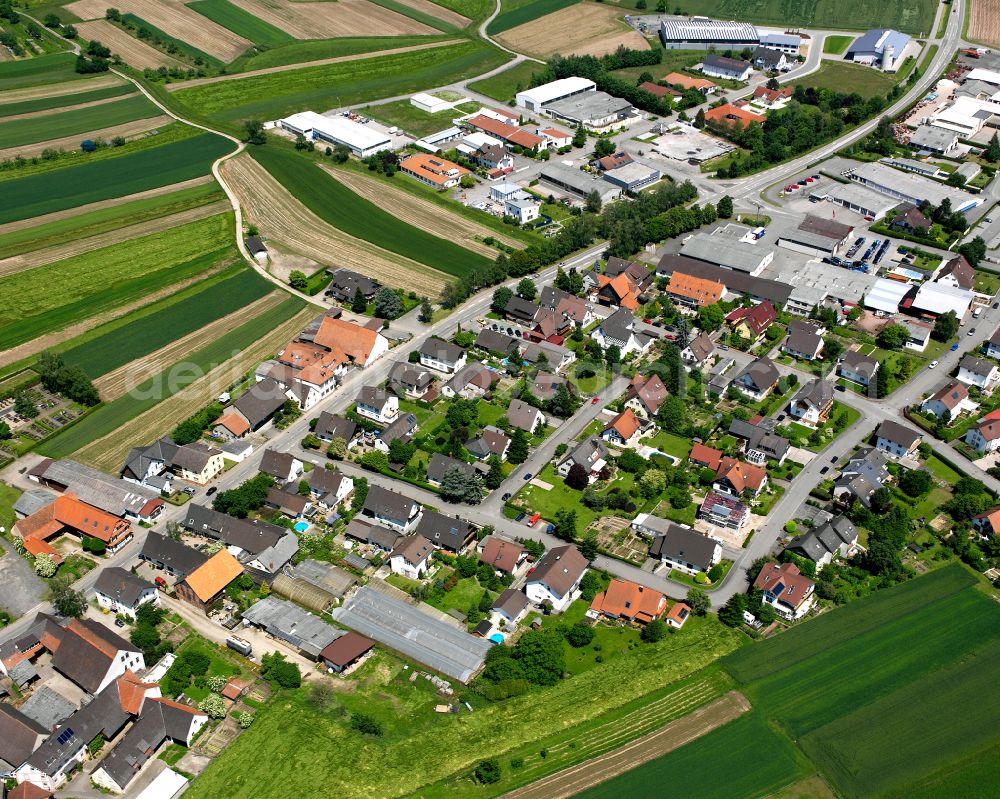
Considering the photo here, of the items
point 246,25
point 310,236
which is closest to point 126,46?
point 246,25

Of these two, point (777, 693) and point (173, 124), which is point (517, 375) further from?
point (173, 124)

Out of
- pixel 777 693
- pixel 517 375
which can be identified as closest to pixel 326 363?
pixel 517 375

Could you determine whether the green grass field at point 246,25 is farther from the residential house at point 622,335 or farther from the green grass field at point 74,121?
the residential house at point 622,335

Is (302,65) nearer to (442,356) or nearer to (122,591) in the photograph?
(442,356)

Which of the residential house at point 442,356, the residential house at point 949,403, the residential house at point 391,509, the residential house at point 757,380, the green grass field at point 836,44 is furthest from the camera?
the green grass field at point 836,44

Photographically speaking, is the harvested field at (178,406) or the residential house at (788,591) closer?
the residential house at (788,591)

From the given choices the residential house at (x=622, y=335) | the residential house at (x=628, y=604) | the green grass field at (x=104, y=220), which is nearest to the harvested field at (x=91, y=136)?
the green grass field at (x=104, y=220)
